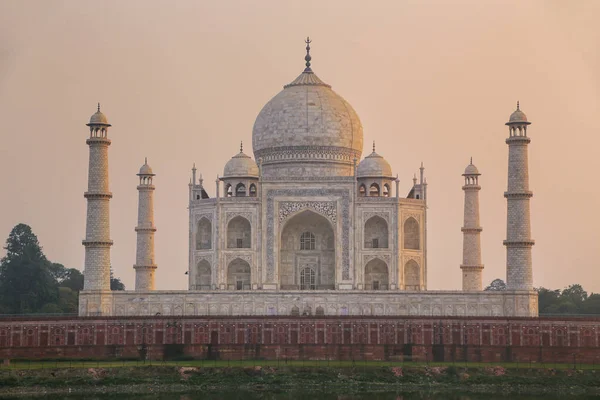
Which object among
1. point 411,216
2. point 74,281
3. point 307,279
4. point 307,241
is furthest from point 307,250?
point 74,281

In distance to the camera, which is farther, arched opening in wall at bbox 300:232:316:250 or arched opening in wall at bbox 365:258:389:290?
arched opening in wall at bbox 300:232:316:250

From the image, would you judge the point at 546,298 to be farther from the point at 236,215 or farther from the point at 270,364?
the point at 270,364

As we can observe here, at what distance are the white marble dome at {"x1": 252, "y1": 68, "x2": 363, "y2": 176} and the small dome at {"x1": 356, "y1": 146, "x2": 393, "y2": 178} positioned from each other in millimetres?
Answer: 1614

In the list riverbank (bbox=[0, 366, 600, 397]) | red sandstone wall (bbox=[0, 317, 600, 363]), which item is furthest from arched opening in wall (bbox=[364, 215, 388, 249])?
riverbank (bbox=[0, 366, 600, 397])

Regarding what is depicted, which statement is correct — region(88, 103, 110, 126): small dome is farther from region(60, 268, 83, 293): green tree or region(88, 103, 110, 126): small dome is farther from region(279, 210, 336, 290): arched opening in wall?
region(60, 268, 83, 293): green tree

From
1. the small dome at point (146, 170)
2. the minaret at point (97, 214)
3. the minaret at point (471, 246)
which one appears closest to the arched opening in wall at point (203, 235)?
the small dome at point (146, 170)

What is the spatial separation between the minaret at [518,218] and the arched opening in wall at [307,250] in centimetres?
729

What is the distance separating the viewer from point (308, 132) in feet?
191

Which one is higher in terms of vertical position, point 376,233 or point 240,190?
point 240,190

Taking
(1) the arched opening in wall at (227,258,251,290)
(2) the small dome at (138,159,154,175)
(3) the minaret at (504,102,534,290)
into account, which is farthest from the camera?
(2) the small dome at (138,159,154,175)

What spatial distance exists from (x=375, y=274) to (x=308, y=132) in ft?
21.2

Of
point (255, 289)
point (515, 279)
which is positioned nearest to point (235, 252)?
point (255, 289)

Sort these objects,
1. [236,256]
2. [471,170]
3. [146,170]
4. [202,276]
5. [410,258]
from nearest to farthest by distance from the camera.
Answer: [236,256], [410,258], [202,276], [471,170], [146,170]

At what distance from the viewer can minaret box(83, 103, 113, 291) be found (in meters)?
52.0
